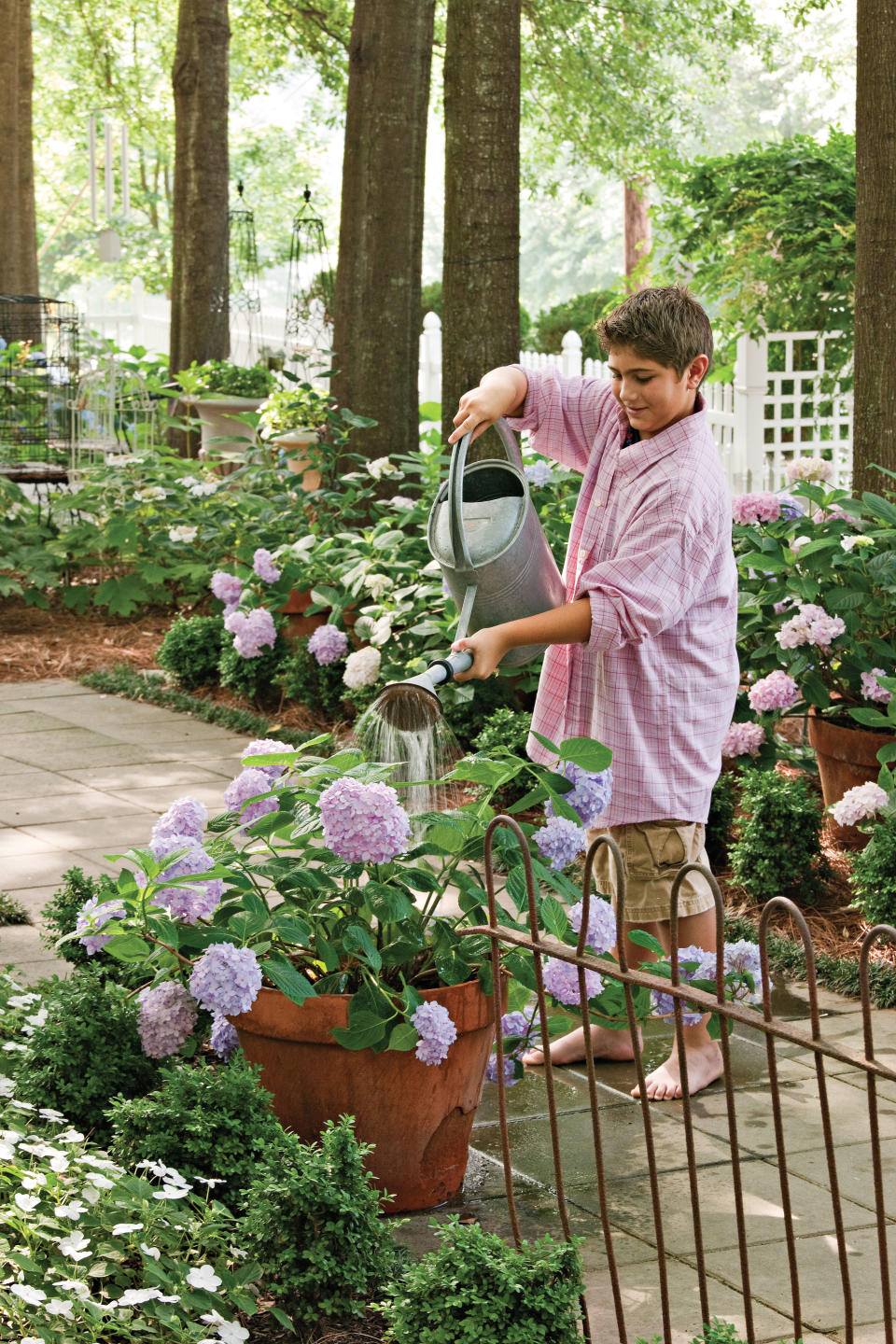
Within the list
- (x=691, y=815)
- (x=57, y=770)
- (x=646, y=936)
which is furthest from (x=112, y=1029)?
(x=57, y=770)

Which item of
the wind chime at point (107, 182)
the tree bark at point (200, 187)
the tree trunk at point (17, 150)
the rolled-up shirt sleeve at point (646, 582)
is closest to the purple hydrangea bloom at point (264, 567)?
the rolled-up shirt sleeve at point (646, 582)

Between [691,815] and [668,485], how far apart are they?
2.21 feet

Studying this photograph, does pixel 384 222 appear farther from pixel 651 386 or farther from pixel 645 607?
pixel 645 607

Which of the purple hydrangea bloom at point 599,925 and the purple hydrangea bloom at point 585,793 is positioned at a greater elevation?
the purple hydrangea bloom at point 585,793

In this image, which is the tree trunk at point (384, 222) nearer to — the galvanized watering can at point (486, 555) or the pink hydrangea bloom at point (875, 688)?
the pink hydrangea bloom at point (875, 688)

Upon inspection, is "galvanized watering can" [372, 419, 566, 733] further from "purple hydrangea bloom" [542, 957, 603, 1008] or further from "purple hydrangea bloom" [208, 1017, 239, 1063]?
"purple hydrangea bloom" [208, 1017, 239, 1063]

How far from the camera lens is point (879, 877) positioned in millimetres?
3709

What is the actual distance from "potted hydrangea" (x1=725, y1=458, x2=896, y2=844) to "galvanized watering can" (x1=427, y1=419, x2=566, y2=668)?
152cm

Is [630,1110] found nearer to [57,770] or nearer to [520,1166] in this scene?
[520,1166]

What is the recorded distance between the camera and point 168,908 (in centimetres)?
257

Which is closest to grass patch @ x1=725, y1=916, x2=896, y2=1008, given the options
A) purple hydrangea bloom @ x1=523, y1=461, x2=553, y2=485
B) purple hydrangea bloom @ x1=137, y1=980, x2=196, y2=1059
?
purple hydrangea bloom @ x1=137, y1=980, x2=196, y2=1059

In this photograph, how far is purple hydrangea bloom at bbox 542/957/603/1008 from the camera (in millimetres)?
2541

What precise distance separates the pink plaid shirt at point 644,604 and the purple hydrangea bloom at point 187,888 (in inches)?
30.5

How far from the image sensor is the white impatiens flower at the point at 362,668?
17.2 feet
